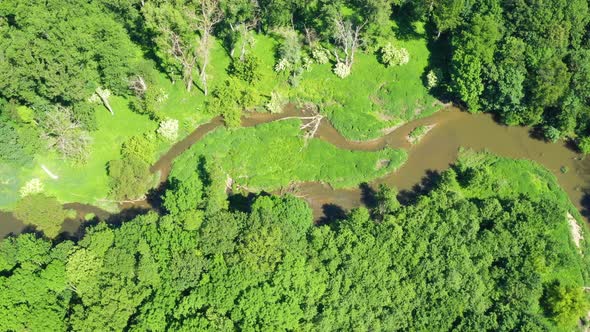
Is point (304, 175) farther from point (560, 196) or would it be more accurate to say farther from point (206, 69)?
point (560, 196)

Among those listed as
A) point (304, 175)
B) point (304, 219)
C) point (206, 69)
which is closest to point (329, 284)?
point (304, 219)

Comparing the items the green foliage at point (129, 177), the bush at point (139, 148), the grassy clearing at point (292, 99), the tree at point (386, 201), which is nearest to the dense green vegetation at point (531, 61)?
the grassy clearing at point (292, 99)

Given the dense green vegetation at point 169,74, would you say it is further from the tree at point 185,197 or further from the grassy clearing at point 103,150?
the tree at point 185,197

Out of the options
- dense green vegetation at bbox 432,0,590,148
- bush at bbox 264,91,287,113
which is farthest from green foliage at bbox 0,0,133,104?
dense green vegetation at bbox 432,0,590,148

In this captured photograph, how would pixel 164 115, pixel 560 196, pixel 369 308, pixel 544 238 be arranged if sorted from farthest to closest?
pixel 164 115, pixel 560 196, pixel 544 238, pixel 369 308

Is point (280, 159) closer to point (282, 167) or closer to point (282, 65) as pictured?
point (282, 167)

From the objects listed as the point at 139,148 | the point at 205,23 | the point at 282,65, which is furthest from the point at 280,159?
the point at 205,23
